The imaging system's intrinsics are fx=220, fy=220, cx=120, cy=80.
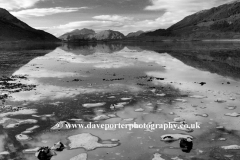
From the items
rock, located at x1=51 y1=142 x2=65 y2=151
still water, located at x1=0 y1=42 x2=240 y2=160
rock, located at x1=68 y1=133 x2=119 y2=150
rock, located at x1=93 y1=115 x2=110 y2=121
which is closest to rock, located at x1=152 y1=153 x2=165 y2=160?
→ still water, located at x1=0 y1=42 x2=240 y2=160

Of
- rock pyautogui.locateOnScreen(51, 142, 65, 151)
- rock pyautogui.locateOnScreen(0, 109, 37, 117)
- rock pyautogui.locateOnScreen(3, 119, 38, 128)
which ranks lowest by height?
rock pyautogui.locateOnScreen(51, 142, 65, 151)

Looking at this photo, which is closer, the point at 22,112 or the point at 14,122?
the point at 14,122

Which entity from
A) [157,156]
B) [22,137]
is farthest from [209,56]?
[22,137]

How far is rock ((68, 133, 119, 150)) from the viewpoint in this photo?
9672mm

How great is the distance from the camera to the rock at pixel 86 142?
31.7ft

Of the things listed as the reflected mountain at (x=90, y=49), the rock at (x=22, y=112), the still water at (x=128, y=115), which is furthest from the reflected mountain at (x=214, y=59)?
the reflected mountain at (x=90, y=49)

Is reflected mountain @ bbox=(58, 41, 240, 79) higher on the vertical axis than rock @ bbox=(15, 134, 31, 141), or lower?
higher

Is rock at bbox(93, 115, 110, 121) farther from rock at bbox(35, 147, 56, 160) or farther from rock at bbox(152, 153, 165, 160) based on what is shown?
rock at bbox(152, 153, 165, 160)

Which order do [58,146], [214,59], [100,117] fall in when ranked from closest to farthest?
[58,146], [100,117], [214,59]

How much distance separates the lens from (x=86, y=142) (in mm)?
10023

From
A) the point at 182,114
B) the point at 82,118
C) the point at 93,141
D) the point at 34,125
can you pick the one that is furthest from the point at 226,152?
the point at 34,125

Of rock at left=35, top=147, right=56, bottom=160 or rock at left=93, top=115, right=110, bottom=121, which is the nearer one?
rock at left=35, top=147, right=56, bottom=160

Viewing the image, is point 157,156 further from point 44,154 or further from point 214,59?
point 214,59

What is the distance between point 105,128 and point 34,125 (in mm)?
Answer: 3874
